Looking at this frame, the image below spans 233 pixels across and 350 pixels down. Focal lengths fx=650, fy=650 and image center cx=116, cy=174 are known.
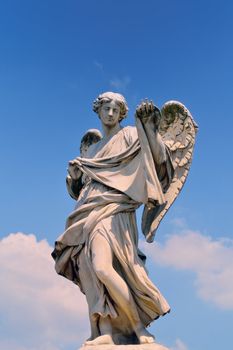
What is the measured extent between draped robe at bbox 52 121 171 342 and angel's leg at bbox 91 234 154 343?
Result: 12 cm

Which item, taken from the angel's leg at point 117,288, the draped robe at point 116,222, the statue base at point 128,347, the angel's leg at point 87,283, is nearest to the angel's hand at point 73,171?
the draped robe at point 116,222

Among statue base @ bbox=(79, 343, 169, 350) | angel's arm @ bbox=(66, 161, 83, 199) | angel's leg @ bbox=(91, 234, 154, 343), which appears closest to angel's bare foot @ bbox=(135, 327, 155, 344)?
angel's leg @ bbox=(91, 234, 154, 343)

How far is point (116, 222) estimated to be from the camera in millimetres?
8617

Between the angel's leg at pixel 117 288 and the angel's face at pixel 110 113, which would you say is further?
the angel's face at pixel 110 113

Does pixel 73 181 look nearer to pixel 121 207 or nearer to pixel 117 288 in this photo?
pixel 121 207

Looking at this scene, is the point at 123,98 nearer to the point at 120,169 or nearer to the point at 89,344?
the point at 120,169

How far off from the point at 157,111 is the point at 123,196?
1229mm

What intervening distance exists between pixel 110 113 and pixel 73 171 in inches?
39.5

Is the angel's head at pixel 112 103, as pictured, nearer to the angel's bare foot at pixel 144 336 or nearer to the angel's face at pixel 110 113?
the angel's face at pixel 110 113

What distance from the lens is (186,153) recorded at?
9336 mm

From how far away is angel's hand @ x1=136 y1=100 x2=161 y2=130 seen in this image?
335 inches

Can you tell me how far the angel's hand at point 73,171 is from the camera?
9404mm

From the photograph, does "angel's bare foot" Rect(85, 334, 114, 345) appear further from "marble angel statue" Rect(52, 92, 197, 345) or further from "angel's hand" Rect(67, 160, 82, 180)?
"angel's hand" Rect(67, 160, 82, 180)

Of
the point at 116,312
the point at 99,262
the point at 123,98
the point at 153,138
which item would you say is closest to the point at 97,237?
the point at 99,262
